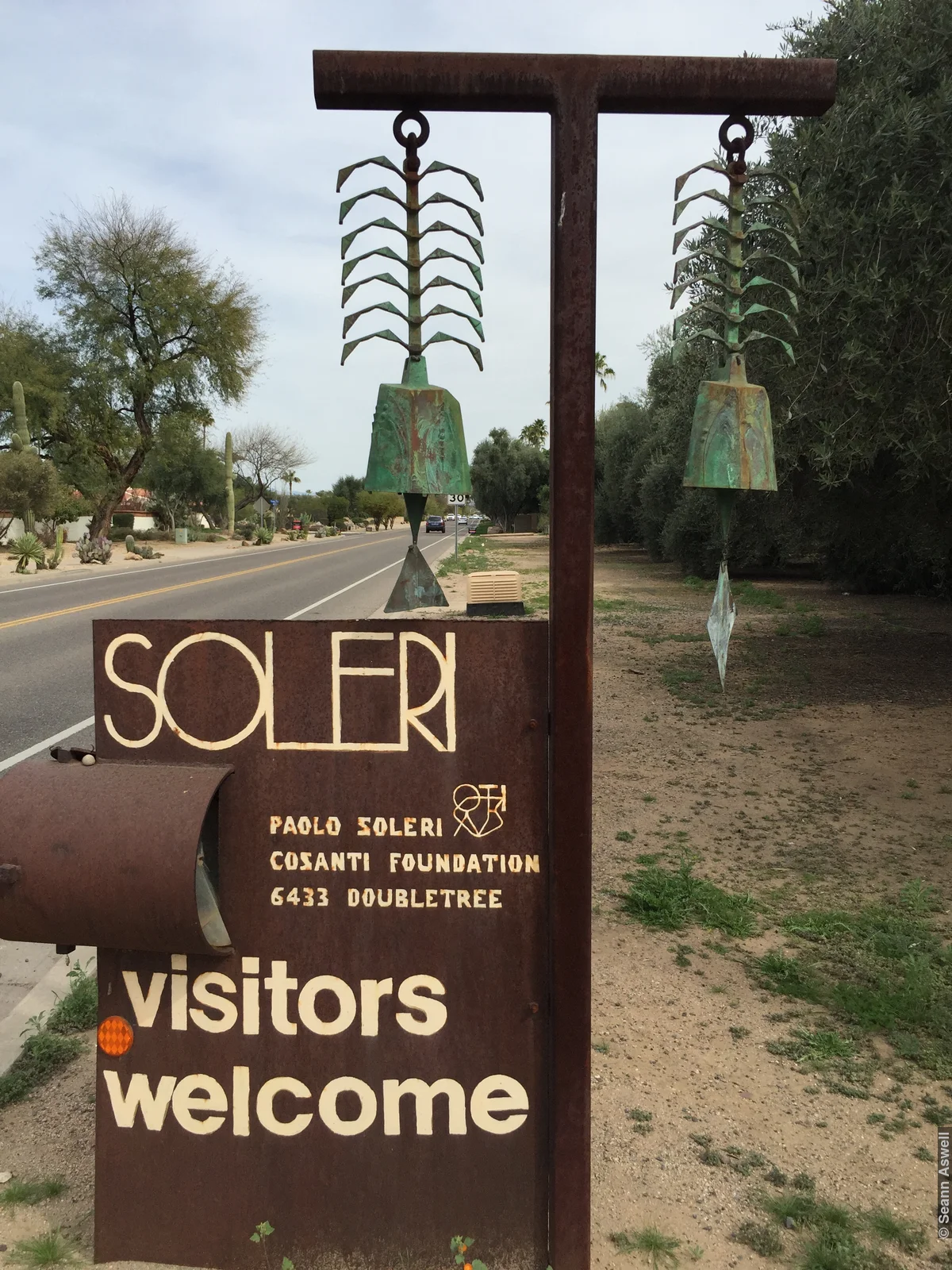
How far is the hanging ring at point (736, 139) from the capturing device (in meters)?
2.21

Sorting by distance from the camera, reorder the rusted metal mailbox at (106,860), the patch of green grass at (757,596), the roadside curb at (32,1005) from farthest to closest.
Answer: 1. the patch of green grass at (757,596)
2. the roadside curb at (32,1005)
3. the rusted metal mailbox at (106,860)

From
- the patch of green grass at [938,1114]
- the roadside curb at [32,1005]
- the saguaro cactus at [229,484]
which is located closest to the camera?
the patch of green grass at [938,1114]

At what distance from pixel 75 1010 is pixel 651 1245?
216 cm

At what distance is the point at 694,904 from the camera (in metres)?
4.60

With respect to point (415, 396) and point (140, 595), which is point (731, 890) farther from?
point (140, 595)

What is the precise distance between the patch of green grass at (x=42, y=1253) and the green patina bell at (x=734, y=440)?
7.85 ft

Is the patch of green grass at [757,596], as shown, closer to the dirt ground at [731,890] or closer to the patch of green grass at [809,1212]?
the dirt ground at [731,890]

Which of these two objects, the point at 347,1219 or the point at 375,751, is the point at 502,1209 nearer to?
the point at 347,1219

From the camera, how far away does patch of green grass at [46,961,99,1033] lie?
3443mm

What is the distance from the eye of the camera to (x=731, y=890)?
15.9ft

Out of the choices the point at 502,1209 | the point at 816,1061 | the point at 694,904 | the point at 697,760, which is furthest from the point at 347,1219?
the point at 697,760

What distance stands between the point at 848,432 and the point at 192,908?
7.03 meters

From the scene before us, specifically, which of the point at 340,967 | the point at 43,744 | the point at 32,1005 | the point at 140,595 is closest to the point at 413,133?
the point at 340,967

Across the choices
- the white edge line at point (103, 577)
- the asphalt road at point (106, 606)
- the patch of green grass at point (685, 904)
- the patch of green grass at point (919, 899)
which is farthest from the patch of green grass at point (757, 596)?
the white edge line at point (103, 577)
